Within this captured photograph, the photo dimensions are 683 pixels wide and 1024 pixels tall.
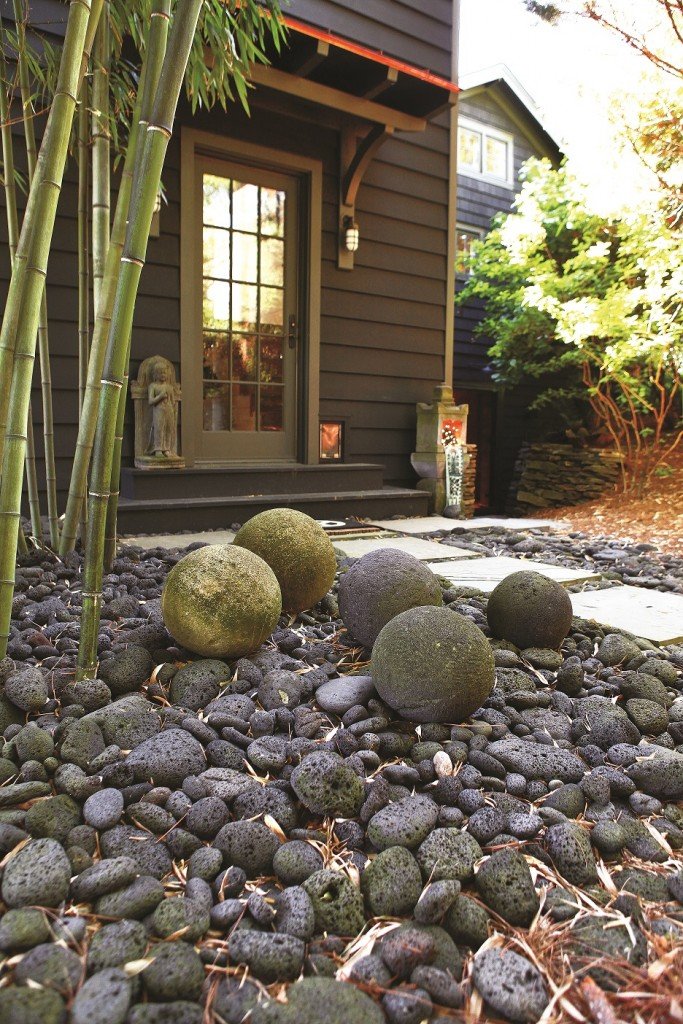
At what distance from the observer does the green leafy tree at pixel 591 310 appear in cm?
566

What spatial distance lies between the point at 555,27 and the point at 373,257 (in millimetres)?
1843

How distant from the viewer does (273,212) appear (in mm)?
4855

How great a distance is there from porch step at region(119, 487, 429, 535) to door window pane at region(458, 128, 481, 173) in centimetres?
587

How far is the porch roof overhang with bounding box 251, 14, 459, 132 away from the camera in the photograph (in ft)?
13.0

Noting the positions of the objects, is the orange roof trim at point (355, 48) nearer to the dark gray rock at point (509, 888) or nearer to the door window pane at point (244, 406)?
the door window pane at point (244, 406)

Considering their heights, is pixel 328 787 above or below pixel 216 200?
below

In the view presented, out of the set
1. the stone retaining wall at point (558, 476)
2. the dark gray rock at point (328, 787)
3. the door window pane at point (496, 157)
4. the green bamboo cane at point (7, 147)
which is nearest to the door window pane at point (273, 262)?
the green bamboo cane at point (7, 147)

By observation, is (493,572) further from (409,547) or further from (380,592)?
(380,592)

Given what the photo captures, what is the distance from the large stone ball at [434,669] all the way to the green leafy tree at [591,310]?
15.7 ft

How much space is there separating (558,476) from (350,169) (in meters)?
3.86

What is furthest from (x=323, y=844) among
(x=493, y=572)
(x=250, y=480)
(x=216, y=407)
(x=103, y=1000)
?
(x=216, y=407)

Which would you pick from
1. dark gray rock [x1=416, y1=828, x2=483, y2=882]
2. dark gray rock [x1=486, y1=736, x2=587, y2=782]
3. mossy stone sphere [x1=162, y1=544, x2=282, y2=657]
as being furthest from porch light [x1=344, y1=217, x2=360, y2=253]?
dark gray rock [x1=416, y1=828, x2=483, y2=882]

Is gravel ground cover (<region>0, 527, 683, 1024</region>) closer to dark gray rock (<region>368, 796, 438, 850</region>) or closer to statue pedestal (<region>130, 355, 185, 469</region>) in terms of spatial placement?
dark gray rock (<region>368, 796, 438, 850</region>)

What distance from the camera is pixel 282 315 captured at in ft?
16.2
